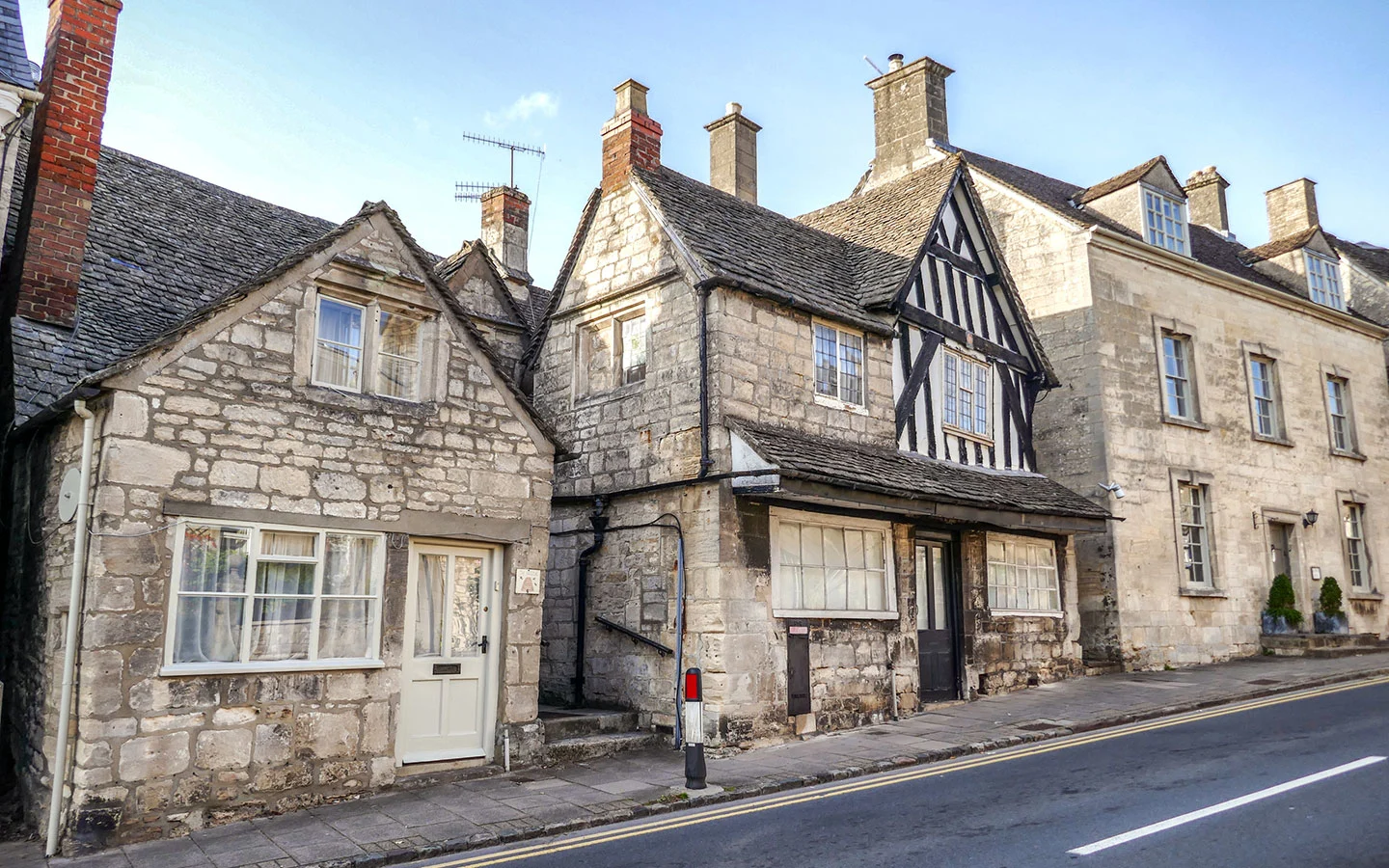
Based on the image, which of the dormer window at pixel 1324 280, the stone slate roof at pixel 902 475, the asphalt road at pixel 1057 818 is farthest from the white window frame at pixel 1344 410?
the asphalt road at pixel 1057 818

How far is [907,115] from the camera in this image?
21.0 meters

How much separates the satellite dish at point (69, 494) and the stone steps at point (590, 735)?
16.7 ft

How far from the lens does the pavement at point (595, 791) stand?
23.7ft

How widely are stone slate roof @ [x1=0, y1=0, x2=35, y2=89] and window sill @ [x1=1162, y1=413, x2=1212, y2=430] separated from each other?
62.2ft

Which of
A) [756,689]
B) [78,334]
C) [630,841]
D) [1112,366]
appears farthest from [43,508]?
[1112,366]

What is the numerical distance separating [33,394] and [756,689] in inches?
324

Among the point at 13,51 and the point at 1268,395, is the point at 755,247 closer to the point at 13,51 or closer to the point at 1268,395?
the point at 13,51

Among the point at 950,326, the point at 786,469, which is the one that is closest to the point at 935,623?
the point at 950,326

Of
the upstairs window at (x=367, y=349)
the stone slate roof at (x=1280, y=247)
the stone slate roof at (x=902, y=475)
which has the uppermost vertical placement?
the stone slate roof at (x=1280, y=247)

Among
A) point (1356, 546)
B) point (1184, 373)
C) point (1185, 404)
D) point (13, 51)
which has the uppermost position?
point (13, 51)

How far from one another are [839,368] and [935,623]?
4.17 meters

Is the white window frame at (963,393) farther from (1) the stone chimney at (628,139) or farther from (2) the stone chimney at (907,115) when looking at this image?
(2) the stone chimney at (907,115)

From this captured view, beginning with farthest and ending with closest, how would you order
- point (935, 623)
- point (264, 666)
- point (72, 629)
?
1. point (935, 623)
2. point (264, 666)
3. point (72, 629)

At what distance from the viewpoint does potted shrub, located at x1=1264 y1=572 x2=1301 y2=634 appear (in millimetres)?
19469
